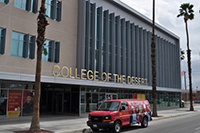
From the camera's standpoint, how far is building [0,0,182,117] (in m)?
19.1

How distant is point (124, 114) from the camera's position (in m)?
14.0

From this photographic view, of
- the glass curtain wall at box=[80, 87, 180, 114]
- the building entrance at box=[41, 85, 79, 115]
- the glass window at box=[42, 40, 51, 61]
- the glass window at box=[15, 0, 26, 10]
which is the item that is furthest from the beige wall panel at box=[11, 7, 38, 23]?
the glass curtain wall at box=[80, 87, 180, 114]

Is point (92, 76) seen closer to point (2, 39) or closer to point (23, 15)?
point (23, 15)

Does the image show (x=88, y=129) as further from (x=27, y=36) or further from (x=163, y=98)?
(x=163, y=98)

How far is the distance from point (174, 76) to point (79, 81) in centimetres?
3228

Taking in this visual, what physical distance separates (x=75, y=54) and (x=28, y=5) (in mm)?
7590

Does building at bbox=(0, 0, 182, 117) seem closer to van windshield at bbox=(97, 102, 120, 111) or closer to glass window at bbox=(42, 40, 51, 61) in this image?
glass window at bbox=(42, 40, 51, 61)

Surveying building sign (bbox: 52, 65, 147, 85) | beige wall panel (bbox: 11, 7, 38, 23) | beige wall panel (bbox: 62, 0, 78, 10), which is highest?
beige wall panel (bbox: 62, 0, 78, 10)

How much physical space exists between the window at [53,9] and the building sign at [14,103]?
8922 mm

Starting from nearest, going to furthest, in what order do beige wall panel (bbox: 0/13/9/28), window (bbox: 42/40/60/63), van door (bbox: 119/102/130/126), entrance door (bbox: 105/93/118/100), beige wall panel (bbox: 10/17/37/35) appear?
van door (bbox: 119/102/130/126), beige wall panel (bbox: 0/13/9/28), beige wall panel (bbox: 10/17/37/35), window (bbox: 42/40/60/63), entrance door (bbox: 105/93/118/100)

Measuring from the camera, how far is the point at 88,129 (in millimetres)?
14703

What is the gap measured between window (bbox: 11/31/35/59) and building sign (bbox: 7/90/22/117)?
140 inches

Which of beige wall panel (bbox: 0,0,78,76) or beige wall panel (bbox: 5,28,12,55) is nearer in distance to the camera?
beige wall panel (bbox: 5,28,12,55)

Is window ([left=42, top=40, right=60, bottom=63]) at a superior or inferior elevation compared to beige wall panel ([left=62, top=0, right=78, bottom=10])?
inferior
